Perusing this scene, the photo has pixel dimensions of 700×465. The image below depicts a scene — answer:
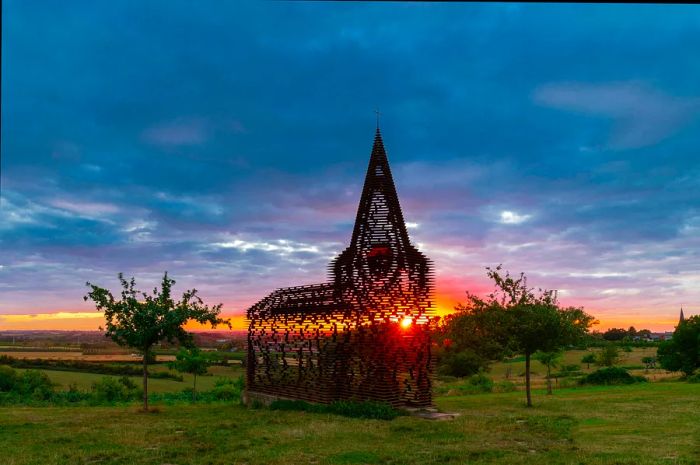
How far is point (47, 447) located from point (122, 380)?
80.1 ft

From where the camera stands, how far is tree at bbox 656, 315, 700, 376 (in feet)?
151

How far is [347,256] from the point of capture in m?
23.9

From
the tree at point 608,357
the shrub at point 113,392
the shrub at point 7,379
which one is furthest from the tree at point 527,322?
the tree at point 608,357

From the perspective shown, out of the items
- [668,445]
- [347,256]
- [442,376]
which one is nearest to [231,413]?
[347,256]

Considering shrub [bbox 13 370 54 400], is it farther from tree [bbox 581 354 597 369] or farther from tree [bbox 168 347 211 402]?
tree [bbox 581 354 597 369]

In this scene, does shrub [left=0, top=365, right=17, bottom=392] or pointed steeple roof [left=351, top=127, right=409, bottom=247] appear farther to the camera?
shrub [left=0, top=365, right=17, bottom=392]

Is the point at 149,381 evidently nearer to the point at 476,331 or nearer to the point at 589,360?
the point at 476,331

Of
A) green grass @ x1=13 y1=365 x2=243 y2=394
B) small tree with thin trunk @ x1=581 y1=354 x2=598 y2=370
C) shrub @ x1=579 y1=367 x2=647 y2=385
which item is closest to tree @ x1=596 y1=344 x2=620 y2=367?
small tree with thin trunk @ x1=581 y1=354 x2=598 y2=370

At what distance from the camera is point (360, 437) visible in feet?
51.2

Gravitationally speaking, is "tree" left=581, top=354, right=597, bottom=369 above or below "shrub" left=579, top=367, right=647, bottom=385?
below

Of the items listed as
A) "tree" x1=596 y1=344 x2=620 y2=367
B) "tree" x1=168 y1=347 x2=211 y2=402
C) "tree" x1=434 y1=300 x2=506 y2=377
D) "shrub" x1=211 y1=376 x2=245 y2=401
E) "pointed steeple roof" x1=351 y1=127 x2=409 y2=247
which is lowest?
"tree" x1=596 y1=344 x2=620 y2=367

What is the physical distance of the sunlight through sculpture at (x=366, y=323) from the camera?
70.8 ft

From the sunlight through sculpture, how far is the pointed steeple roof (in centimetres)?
4

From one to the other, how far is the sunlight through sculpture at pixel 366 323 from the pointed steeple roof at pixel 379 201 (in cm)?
4
